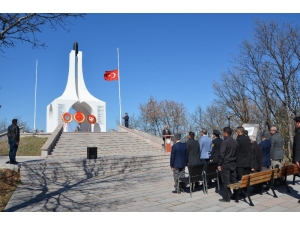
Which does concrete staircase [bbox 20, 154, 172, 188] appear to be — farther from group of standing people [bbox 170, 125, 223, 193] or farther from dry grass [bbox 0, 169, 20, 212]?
group of standing people [bbox 170, 125, 223, 193]

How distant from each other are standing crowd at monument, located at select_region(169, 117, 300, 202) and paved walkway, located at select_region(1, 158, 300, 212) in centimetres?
52

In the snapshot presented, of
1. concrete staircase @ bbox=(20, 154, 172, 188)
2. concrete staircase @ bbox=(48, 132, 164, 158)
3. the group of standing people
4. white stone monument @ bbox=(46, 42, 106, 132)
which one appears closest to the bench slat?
the group of standing people

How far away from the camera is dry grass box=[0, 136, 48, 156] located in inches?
669

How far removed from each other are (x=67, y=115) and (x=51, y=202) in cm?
2282

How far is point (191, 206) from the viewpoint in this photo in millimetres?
5703

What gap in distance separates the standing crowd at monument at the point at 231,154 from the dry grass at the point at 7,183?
450cm

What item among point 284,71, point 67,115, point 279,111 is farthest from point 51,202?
point 67,115

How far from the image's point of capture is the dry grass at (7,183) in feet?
22.1

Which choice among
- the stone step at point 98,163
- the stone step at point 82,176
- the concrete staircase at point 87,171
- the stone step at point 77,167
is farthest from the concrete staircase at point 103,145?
the stone step at point 82,176

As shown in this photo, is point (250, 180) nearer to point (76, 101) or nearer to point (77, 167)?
point (77, 167)

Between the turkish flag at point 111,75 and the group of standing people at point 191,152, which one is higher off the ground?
the turkish flag at point 111,75

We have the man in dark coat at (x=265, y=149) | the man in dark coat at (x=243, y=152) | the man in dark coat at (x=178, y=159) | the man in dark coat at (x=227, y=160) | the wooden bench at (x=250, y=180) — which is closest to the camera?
the wooden bench at (x=250, y=180)

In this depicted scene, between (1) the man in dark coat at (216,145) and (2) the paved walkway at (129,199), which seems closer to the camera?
(2) the paved walkway at (129,199)

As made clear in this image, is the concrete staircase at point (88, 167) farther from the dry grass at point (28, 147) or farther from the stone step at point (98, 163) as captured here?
the dry grass at point (28, 147)
